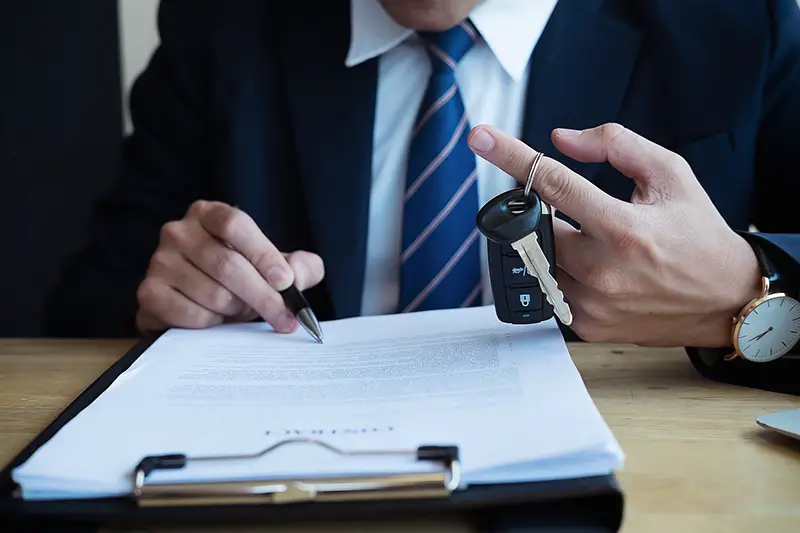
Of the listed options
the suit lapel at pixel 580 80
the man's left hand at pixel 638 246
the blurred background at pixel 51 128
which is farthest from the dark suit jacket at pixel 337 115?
the blurred background at pixel 51 128

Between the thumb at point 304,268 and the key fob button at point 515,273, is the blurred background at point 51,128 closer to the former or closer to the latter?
the thumb at point 304,268

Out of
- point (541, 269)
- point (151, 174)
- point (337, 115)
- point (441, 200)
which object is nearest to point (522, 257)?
point (541, 269)

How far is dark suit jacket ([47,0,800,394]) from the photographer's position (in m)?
1.04

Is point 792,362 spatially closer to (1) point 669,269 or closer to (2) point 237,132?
(1) point 669,269

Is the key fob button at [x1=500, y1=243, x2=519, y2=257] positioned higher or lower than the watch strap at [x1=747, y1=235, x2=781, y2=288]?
higher

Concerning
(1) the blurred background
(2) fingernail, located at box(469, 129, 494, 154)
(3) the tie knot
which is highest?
(3) the tie knot

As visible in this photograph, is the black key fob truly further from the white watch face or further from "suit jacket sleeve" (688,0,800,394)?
"suit jacket sleeve" (688,0,800,394)

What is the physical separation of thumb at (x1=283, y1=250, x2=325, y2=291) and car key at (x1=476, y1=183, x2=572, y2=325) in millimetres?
231

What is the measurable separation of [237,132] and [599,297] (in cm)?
61

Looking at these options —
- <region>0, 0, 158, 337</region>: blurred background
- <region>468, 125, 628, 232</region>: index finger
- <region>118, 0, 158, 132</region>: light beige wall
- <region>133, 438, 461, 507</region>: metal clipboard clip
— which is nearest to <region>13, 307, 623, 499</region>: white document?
<region>133, 438, 461, 507</region>: metal clipboard clip

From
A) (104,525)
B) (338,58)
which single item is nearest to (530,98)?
(338,58)

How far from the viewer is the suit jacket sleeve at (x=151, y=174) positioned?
115cm

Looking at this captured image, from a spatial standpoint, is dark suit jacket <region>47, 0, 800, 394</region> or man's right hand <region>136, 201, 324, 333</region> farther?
dark suit jacket <region>47, 0, 800, 394</region>

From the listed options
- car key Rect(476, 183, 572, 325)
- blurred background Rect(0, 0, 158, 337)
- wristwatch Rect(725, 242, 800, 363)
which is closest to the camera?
car key Rect(476, 183, 572, 325)
